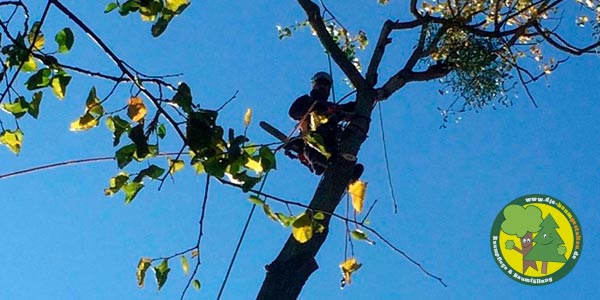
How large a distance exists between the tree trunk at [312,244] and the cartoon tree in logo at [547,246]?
2918 mm

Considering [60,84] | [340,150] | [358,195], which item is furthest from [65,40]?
[340,150]

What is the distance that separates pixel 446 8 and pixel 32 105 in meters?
4.37

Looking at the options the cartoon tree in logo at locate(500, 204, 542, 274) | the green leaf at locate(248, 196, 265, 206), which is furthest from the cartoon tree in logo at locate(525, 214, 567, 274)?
the green leaf at locate(248, 196, 265, 206)

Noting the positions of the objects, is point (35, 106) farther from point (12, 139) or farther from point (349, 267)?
point (349, 267)

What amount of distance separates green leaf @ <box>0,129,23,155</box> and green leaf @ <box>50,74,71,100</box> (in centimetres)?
28

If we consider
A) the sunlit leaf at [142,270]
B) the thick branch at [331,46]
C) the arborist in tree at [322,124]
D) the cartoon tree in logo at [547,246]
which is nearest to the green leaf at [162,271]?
the sunlit leaf at [142,270]

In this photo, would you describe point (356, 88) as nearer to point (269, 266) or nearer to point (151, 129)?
point (269, 266)

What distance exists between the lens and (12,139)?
2.02m

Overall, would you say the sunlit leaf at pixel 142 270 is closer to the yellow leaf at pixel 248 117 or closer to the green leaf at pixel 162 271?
the green leaf at pixel 162 271

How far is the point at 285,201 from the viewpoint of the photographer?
6.14 ft

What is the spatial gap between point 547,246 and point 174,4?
4.99 meters

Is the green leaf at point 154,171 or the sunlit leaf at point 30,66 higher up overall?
the sunlit leaf at point 30,66

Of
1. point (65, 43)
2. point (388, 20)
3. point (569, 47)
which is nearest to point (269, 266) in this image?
point (65, 43)

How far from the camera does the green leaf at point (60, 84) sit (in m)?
1.78
